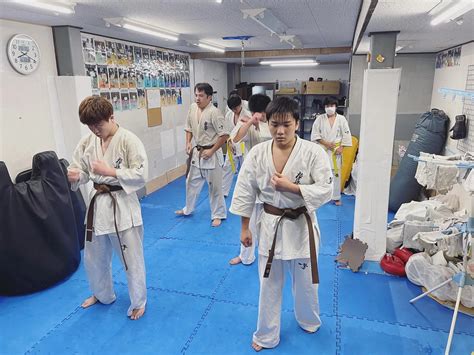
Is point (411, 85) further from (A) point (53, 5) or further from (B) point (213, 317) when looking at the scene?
(A) point (53, 5)

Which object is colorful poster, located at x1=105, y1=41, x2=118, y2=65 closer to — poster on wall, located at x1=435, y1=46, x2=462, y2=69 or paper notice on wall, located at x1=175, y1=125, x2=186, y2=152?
paper notice on wall, located at x1=175, y1=125, x2=186, y2=152

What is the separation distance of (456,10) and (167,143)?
15.6ft

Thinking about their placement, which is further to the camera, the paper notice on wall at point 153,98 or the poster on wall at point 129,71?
the paper notice on wall at point 153,98

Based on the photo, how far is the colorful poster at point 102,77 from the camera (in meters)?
4.35

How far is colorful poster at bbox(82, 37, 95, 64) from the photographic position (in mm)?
4059

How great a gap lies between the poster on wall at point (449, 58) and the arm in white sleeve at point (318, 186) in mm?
3390

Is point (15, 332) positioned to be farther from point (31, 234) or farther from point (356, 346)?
point (356, 346)

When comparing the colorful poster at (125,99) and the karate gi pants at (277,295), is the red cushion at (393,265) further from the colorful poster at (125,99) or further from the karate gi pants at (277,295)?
the colorful poster at (125,99)

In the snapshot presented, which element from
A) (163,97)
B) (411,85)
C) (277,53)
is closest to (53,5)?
(163,97)

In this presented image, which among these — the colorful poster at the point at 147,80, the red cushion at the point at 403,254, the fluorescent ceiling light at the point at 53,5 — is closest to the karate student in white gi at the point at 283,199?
the red cushion at the point at 403,254

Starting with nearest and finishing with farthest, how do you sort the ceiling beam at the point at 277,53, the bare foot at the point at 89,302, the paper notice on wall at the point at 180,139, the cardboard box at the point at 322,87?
the bare foot at the point at 89,302, the ceiling beam at the point at 277,53, the paper notice on wall at the point at 180,139, the cardboard box at the point at 322,87

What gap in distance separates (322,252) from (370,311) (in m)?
1.00

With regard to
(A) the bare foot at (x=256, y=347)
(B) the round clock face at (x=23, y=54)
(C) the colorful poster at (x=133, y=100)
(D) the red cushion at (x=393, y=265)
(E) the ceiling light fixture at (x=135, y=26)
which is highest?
(E) the ceiling light fixture at (x=135, y=26)

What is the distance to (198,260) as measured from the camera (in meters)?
3.45
